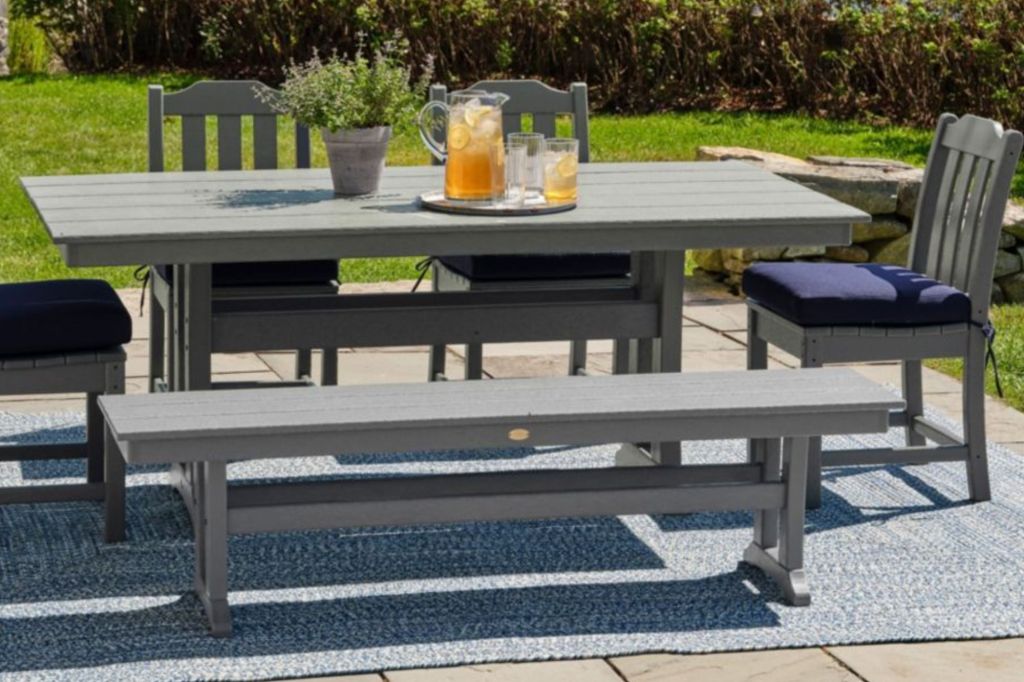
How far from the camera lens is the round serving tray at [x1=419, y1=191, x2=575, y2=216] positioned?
4.29 meters

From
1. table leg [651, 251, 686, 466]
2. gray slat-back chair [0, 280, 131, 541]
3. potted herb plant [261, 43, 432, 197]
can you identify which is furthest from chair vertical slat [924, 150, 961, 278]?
gray slat-back chair [0, 280, 131, 541]

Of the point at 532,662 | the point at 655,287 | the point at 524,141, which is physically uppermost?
the point at 524,141

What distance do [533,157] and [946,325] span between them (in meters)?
1.10

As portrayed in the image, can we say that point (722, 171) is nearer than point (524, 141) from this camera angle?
No

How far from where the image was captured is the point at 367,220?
4.20m

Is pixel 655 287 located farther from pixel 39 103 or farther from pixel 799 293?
pixel 39 103

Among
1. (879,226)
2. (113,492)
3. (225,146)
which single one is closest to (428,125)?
(225,146)

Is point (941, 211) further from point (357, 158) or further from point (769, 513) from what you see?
point (357, 158)

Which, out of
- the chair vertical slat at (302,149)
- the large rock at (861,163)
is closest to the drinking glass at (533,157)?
the chair vertical slat at (302,149)

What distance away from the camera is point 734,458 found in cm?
514

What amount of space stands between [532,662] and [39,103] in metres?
7.92

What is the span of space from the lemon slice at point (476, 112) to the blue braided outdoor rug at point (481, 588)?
97 cm

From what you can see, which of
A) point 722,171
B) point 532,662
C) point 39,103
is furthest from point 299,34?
point 532,662

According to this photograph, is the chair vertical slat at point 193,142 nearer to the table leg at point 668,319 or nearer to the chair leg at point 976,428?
the table leg at point 668,319
